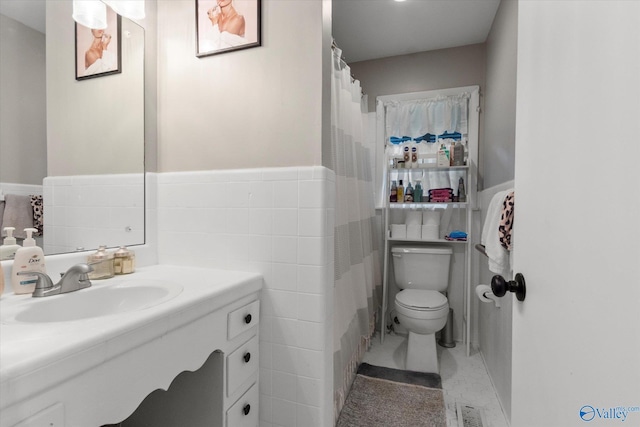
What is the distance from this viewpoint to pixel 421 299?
207 centimetres

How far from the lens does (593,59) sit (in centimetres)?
45

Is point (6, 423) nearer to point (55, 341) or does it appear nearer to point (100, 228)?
point (55, 341)

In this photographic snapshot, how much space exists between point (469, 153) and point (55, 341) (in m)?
2.62

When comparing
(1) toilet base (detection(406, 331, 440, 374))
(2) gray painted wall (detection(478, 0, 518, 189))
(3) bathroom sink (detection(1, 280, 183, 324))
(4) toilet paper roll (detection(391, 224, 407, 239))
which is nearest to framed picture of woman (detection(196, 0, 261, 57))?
(3) bathroom sink (detection(1, 280, 183, 324))

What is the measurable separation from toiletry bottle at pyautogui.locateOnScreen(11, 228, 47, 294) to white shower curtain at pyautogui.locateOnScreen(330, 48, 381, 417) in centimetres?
111

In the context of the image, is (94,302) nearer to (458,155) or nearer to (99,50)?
(99,50)

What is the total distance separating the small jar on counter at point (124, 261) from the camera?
1.20m

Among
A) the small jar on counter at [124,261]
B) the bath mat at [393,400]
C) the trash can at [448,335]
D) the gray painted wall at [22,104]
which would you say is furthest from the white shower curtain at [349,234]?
the gray painted wall at [22,104]

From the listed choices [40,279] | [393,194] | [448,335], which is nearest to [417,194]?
[393,194]

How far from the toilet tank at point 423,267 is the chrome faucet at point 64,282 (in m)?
2.01

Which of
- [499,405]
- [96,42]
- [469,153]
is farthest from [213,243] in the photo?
[469,153]

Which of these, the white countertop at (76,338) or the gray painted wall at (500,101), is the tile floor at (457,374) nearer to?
the gray painted wall at (500,101)

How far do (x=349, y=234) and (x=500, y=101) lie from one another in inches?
51.2

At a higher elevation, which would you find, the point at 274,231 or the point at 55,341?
the point at 274,231
